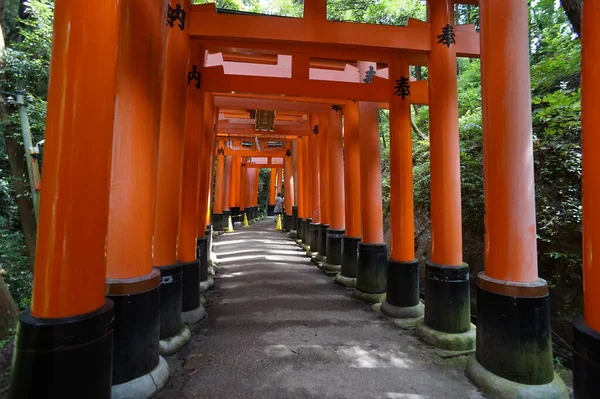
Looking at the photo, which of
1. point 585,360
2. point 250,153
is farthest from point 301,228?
point 585,360

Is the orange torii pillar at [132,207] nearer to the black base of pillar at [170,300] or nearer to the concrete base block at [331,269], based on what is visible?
the black base of pillar at [170,300]

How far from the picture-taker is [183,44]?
393 cm

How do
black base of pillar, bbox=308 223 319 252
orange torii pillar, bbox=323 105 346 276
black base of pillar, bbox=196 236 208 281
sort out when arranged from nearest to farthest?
black base of pillar, bbox=196 236 208 281 < orange torii pillar, bbox=323 105 346 276 < black base of pillar, bbox=308 223 319 252

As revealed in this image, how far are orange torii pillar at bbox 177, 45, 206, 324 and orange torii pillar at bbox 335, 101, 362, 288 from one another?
3.21 m

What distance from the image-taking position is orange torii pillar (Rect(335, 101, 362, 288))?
6.79 meters

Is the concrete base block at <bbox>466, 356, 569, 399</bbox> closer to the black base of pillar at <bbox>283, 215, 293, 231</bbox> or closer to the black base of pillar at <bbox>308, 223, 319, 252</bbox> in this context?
the black base of pillar at <bbox>308, 223, 319, 252</bbox>

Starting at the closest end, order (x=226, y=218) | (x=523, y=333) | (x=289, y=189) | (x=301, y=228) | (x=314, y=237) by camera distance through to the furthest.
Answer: (x=523, y=333), (x=314, y=237), (x=301, y=228), (x=226, y=218), (x=289, y=189)

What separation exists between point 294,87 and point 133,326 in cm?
370

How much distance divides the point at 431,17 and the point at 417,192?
504 centimetres

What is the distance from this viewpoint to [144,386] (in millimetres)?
2619

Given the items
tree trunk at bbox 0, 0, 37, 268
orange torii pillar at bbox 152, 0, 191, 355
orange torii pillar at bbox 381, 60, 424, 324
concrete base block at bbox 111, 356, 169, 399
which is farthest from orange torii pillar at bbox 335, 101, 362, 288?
tree trunk at bbox 0, 0, 37, 268

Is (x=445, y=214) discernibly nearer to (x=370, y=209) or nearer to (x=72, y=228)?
(x=370, y=209)

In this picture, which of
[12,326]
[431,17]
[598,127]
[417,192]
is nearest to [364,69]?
[431,17]

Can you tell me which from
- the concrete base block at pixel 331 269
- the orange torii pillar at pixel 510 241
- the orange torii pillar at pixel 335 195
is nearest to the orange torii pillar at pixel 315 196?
the orange torii pillar at pixel 335 195
